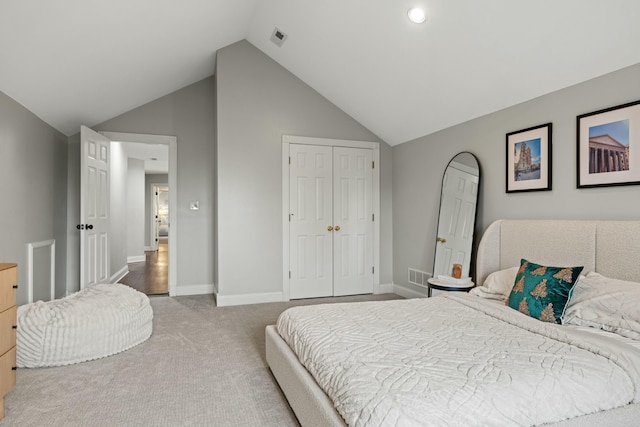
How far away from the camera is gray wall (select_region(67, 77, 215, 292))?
4980mm

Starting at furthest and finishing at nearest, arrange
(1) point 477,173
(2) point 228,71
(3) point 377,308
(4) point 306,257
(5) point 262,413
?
(4) point 306,257
(2) point 228,71
(1) point 477,173
(3) point 377,308
(5) point 262,413

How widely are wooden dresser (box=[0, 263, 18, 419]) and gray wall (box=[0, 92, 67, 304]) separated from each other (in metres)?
1.12

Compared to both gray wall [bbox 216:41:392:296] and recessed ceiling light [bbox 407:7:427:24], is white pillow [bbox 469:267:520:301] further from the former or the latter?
gray wall [bbox 216:41:392:296]

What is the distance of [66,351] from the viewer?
270cm

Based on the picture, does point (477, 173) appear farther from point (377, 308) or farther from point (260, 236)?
point (260, 236)

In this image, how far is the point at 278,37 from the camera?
4.26 metres

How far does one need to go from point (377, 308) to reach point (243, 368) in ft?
3.42

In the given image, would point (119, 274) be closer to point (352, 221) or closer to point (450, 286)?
point (352, 221)

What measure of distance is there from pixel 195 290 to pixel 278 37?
334 cm

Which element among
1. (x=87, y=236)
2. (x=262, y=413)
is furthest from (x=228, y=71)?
(x=262, y=413)

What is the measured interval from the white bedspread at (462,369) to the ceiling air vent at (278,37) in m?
3.26

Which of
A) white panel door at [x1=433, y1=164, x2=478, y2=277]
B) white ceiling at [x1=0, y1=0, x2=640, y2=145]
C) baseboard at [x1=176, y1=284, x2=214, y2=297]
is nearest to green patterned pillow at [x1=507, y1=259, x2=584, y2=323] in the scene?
white panel door at [x1=433, y1=164, x2=478, y2=277]

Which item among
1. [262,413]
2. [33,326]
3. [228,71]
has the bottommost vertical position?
[262,413]

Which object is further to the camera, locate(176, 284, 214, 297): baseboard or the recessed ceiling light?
locate(176, 284, 214, 297): baseboard
